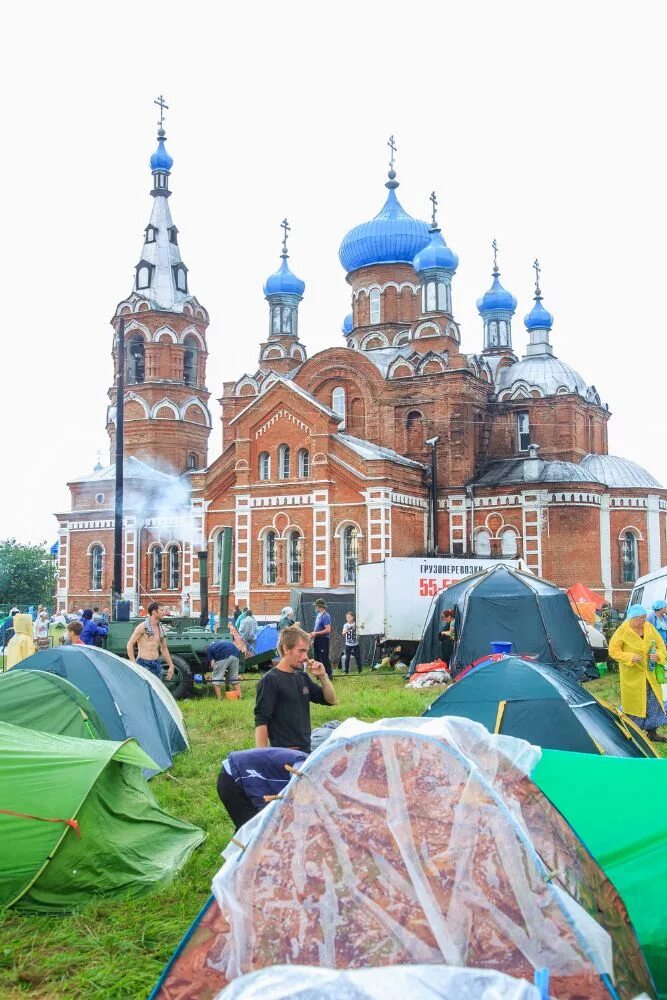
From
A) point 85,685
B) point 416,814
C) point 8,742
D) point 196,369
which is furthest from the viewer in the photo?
point 196,369

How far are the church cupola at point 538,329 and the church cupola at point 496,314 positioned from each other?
10.4 ft

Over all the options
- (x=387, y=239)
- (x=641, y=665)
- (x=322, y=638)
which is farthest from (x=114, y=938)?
(x=387, y=239)

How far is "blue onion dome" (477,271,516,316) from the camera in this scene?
4319 cm

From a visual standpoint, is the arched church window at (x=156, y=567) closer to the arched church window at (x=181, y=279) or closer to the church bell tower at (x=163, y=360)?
the church bell tower at (x=163, y=360)

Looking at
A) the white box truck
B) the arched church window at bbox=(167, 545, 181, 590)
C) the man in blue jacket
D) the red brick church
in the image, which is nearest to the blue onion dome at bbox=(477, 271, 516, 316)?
the red brick church

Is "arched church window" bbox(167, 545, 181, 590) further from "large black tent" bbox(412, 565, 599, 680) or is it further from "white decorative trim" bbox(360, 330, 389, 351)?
"large black tent" bbox(412, 565, 599, 680)

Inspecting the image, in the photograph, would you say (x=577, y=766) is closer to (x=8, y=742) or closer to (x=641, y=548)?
(x=8, y=742)

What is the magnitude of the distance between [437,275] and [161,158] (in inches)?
500

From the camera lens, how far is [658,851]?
15.7 ft

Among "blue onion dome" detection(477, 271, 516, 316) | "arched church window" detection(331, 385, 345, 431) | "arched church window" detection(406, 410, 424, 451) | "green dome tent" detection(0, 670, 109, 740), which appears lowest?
"green dome tent" detection(0, 670, 109, 740)

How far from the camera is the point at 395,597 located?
2055 centimetres

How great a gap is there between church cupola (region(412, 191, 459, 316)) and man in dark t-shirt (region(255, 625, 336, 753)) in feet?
99.0

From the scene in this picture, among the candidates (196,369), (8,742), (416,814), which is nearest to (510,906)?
(416,814)

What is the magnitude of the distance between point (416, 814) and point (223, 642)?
1127cm
